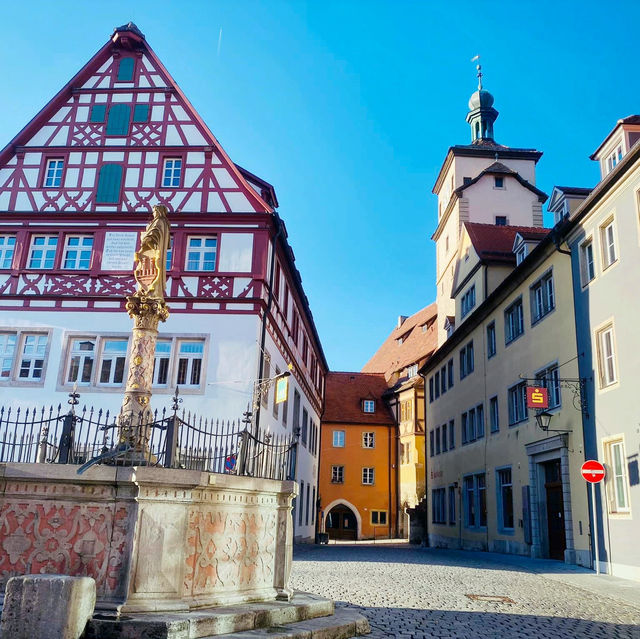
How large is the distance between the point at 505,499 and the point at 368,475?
2741 centimetres

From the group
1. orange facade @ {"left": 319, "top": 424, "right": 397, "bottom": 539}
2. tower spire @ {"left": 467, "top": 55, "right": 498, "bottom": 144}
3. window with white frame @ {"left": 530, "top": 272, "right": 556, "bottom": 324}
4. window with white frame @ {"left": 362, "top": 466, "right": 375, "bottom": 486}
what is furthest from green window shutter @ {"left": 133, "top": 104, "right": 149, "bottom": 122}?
window with white frame @ {"left": 362, "top": 466, "right": 375, "bottom": 486}

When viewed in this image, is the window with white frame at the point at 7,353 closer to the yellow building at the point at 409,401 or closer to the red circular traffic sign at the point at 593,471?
the red circular traffic sign at the point at 593,471

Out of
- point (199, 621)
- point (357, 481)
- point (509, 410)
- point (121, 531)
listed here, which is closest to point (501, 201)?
point (509, 410)

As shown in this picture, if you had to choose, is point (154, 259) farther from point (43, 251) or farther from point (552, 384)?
point (43, 251)

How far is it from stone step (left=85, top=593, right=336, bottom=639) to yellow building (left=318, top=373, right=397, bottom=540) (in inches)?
1673

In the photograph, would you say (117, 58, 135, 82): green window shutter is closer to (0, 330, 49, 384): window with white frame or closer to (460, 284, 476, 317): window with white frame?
(0, 330, 49, 384): window with white frame

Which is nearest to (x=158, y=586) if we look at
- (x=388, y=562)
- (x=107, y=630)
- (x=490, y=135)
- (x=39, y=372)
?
(x=107, y=630)

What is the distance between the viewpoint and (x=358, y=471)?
50188 mm

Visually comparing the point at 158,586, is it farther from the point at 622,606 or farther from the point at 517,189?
the point at 517,189

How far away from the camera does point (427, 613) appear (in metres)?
9.23

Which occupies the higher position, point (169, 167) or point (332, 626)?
point (169, 167)

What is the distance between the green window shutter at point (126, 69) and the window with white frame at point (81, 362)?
31.7ft

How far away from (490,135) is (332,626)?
4444 centimetres

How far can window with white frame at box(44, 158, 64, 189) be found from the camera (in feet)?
77.3
